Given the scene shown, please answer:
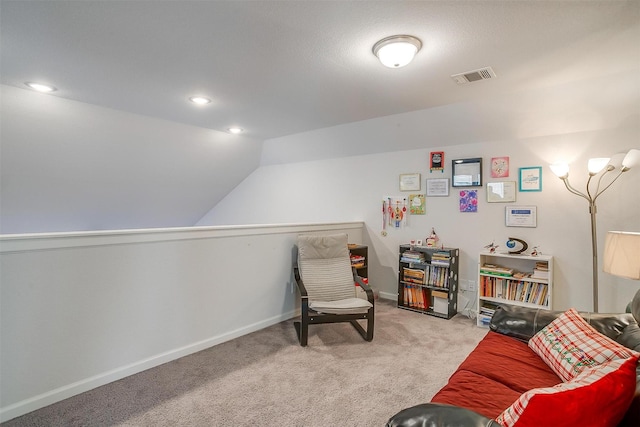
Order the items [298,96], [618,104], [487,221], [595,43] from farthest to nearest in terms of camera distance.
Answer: [487,221] → [298,96] → [618,104] → [595,43]

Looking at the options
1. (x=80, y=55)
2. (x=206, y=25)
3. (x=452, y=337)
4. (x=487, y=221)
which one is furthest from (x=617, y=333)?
(x=80, y=55)

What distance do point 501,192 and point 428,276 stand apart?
125 centimetres

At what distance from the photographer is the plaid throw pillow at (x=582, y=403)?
35.7 inches

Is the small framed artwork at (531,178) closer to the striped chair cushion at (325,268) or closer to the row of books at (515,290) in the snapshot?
the row of books at (515,290)

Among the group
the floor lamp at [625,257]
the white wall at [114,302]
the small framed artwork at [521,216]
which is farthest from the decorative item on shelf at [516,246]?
the white wall at [114,302]

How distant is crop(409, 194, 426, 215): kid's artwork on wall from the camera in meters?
4.11

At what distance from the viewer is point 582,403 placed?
91 centimetres

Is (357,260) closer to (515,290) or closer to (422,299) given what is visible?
(422,299)

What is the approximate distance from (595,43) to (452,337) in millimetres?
2613

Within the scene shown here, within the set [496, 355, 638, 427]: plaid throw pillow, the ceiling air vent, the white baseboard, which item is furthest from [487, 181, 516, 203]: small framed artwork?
the white baseboard

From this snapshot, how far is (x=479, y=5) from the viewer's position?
1724 mm

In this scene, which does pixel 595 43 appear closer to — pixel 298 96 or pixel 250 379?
pixel 298 96

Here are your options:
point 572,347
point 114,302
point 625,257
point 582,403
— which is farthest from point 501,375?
point 114,302

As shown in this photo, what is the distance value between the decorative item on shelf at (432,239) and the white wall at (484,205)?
70 mm
